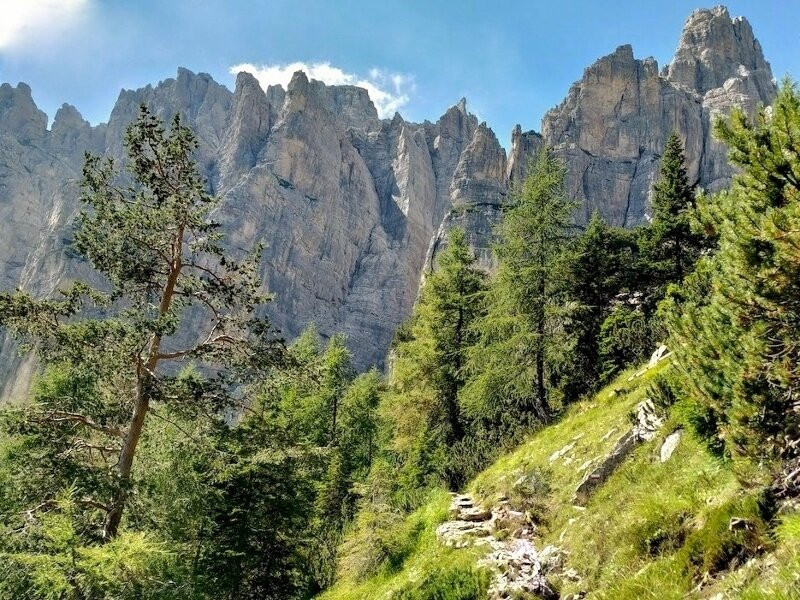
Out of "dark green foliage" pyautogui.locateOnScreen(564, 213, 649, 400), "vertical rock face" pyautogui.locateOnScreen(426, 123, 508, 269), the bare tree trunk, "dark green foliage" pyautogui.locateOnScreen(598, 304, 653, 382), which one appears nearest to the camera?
the bare tree trunk

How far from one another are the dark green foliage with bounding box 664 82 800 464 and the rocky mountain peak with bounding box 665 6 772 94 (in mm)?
133961

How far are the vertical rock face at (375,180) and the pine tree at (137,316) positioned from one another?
8793 cm

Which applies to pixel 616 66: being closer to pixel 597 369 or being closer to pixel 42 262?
pixel 597 369

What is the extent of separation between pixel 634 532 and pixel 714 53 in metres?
148

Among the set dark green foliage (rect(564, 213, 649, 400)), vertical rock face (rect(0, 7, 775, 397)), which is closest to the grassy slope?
dark green foliage (rect(564, 213, 649, 400))

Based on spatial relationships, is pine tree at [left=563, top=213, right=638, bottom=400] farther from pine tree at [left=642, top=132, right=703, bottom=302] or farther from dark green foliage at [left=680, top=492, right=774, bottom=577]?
dark green foliage at [left=680, top=492, right=774, bottom=577]

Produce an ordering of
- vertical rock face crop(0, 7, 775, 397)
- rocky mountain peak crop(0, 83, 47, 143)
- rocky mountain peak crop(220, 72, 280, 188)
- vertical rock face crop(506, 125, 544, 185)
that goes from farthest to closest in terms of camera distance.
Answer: rocky mountain peak crop(0, 83, 47, 143) → rocky mountain peak crop(220, 72, 280, 188) → vertical rock face crop(506, 125, 544, 185) → vertical rock face crop(0, 7, 775, 397)

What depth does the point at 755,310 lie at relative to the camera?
254 inches

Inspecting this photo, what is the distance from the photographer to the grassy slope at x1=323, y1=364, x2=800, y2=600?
16.1 ft

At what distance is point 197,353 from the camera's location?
1211 centimetres

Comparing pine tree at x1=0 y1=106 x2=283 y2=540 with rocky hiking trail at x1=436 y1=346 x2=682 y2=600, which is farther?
pine tree at x1=0 y1=106 x2=283 y2=540

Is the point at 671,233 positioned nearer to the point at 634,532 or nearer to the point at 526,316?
the point at 526,316

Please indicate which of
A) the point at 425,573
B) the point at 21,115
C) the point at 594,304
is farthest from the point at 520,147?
the point at 21,115

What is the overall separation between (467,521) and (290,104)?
123m
